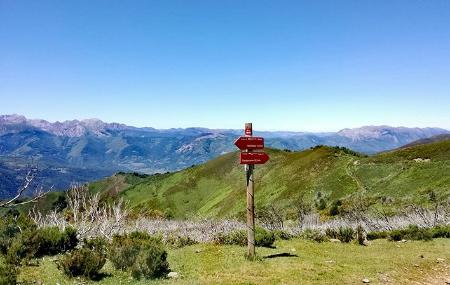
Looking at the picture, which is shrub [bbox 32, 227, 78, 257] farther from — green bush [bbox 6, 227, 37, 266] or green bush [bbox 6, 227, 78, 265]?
green bush [bbox 6, 227, 37, 266]

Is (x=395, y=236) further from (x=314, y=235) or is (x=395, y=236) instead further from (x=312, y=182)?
(x=312, y=182)

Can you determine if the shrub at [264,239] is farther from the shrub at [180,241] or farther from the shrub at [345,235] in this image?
the shrub at [345,235]

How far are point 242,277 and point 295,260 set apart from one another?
4.18 meters

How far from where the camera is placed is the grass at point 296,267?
48.9 ft

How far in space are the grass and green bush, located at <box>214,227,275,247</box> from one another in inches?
30.1

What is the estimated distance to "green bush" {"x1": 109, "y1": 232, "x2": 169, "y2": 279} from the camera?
15.1 m

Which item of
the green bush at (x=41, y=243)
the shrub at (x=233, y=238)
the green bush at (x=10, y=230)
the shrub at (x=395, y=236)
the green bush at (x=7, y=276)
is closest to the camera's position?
the green bush at (x=7, y=276)

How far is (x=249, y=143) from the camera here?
1798 cm

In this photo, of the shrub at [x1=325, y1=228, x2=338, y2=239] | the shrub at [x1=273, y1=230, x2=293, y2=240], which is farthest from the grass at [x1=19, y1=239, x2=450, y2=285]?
the shrub at [x1=273, y1=230, x2=293, y2=240]

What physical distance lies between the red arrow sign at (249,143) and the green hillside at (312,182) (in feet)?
110

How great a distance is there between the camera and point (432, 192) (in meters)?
47.3

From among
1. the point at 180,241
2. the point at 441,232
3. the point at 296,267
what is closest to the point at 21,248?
the point at 180,241

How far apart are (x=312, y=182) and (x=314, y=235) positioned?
204 ft

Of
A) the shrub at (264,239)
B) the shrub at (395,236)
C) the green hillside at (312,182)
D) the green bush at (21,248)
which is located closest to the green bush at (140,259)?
the green bush at (21,248)
